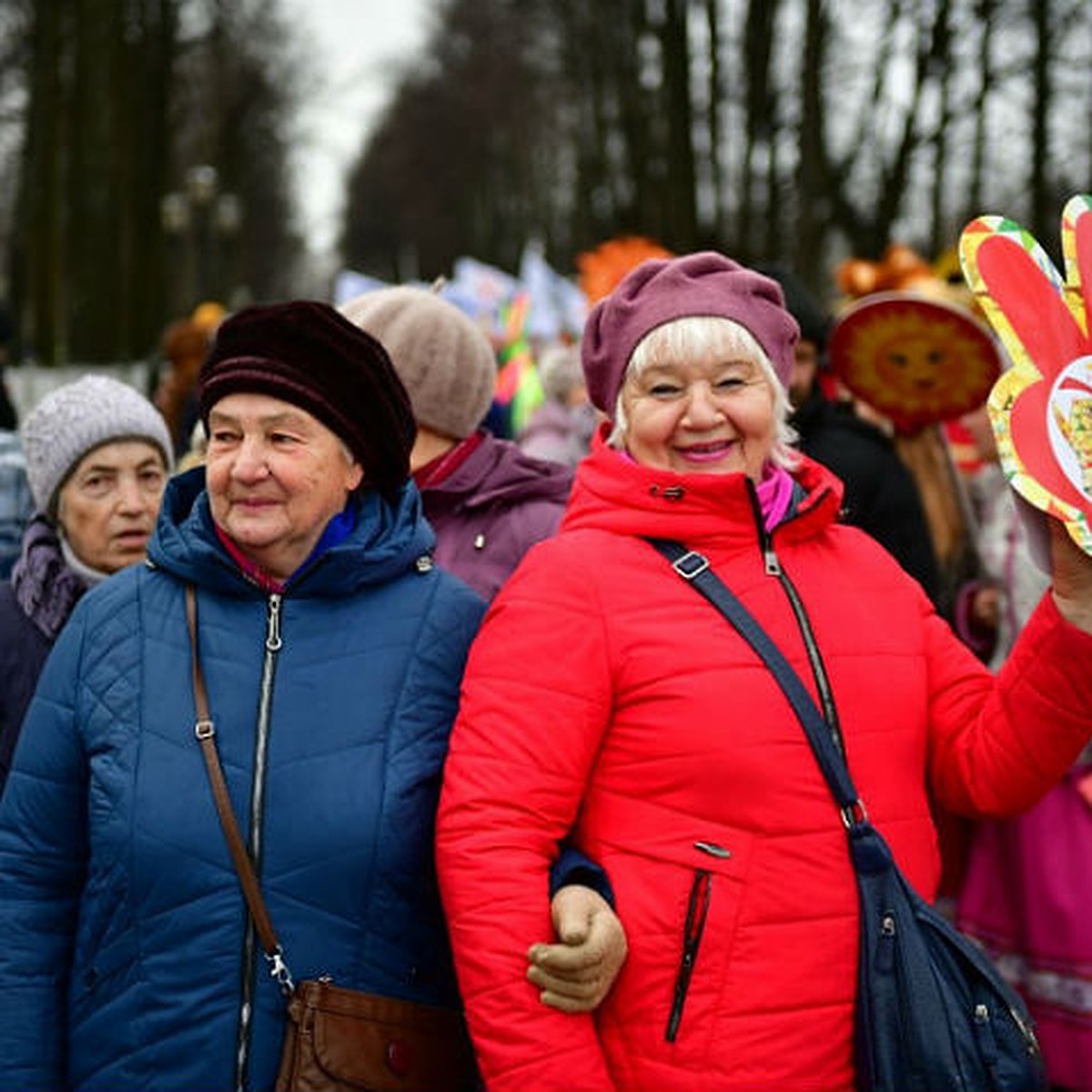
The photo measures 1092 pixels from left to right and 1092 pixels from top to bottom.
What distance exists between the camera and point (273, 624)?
235 centimetres

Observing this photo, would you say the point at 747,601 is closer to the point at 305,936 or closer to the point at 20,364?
the point at 305,936

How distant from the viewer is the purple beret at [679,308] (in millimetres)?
2432

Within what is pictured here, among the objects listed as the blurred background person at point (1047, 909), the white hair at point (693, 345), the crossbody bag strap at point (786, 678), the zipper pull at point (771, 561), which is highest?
the white hair at point (693, 345)

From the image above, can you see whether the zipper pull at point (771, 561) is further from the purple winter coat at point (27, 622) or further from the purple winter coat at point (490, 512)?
the purple winter coat at point (27, 622)

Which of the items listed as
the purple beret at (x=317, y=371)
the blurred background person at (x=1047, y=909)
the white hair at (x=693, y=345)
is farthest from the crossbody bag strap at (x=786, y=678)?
the blurred background person at (x=1047, y=909)

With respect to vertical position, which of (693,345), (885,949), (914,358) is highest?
(914,358)

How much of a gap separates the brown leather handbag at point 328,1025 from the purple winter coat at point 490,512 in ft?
3.40

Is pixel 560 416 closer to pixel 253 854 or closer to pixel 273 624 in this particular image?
pixel 273 624

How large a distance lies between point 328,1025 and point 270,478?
0.83m

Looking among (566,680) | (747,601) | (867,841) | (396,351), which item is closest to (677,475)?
(747,601)

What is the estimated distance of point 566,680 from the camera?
7.27 feet

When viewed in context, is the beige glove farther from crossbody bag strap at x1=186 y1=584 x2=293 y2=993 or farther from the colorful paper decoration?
the colorful paper decoration

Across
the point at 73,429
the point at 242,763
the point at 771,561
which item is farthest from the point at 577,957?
the point at 73,429

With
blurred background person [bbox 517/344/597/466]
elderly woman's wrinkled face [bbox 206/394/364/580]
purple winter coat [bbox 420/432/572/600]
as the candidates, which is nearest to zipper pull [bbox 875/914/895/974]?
elderly woman's wrinkled face [bbox 206/394/364/580]
